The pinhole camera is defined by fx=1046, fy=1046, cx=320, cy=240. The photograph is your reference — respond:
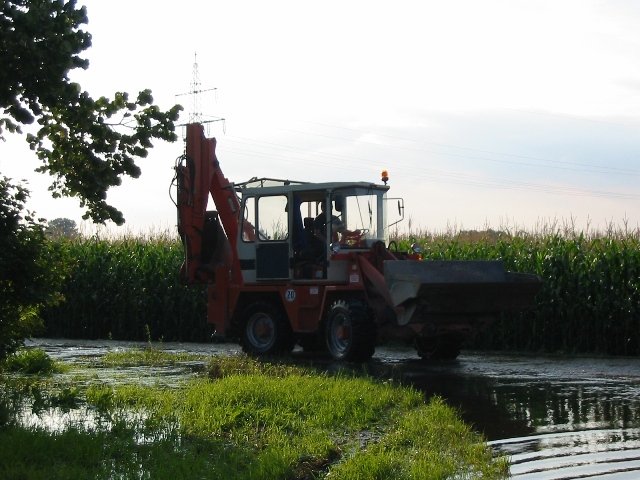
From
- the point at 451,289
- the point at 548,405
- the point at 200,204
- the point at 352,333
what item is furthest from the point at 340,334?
the point at 548,405

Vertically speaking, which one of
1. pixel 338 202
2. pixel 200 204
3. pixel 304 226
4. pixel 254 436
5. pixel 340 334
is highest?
pixel 200 204

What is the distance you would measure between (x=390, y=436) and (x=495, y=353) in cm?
1118

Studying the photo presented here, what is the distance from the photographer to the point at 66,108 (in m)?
12.1

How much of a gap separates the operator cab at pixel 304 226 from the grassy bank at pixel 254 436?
4776mm

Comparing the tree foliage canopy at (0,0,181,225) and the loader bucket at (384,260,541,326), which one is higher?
the tree foliage canopy at (0,0,181,225)

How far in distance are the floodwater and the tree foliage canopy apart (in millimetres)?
→ 4052

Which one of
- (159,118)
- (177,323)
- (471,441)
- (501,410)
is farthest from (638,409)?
(177,323)

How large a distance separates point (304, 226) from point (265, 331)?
2191 mm

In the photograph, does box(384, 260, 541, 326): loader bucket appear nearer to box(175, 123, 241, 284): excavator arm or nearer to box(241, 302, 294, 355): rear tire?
box(241, 302, 294, 355): rear tire

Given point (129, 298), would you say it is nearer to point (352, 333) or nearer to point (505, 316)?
point (505, 316)

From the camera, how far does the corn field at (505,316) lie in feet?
67.5

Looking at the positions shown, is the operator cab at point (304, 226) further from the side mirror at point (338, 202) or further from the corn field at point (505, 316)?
the corn field at point (505, 316)

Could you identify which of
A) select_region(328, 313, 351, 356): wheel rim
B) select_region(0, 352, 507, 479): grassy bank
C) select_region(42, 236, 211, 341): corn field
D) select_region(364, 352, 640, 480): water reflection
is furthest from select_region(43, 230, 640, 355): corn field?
select_region(328, 313, 351, 356): wheel rim

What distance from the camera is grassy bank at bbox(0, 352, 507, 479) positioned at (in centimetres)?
823
